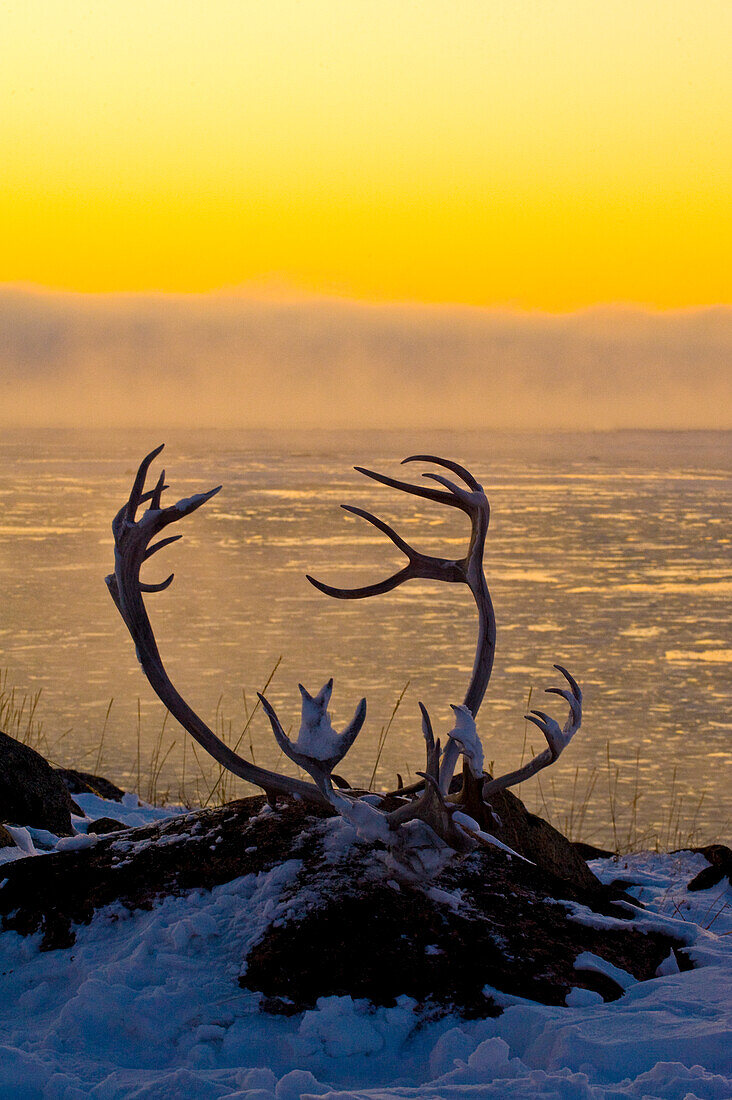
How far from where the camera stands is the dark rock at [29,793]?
18.8ft

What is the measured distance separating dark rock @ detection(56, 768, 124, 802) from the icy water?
2.84ft

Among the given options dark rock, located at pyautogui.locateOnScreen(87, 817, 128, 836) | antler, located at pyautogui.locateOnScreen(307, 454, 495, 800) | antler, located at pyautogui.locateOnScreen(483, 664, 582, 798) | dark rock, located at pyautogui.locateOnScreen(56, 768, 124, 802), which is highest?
antler, located at pyautogui.locateOnScreen(307, 454, 495, 800)

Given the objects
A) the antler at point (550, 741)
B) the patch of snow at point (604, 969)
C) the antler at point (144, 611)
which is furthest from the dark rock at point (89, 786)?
the patch of snow at point (604, 969)

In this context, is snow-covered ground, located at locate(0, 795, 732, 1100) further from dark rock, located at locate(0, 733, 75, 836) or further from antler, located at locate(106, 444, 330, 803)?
dark rock, located at locate(0, 733, 75, 836)

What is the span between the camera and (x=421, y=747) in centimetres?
903

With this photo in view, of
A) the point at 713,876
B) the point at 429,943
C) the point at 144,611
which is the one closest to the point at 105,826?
the point at 144,611

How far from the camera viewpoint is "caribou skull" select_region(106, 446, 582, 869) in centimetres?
363

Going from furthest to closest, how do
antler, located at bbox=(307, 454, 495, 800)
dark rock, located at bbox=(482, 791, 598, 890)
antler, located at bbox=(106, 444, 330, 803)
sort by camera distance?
dark rock, located at bbox=(482, 791, 598, 890) → antler, located at bbox=(307, 454, 495, 800) → antler, located at bbox=(106, 444, 330, 803)

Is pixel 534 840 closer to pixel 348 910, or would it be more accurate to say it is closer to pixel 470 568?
pixel 470 568

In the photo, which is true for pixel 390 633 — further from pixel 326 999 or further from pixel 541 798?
pixel 326 999

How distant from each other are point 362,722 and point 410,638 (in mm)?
9328

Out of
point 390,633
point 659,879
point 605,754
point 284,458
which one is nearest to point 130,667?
point 390,633

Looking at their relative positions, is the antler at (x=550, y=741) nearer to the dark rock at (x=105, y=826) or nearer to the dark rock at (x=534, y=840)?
the dark rock at (x=534, y=840)

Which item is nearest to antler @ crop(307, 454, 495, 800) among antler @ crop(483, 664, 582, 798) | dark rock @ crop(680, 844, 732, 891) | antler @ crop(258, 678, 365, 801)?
antler @ crop(483, 664, 582, 798)
